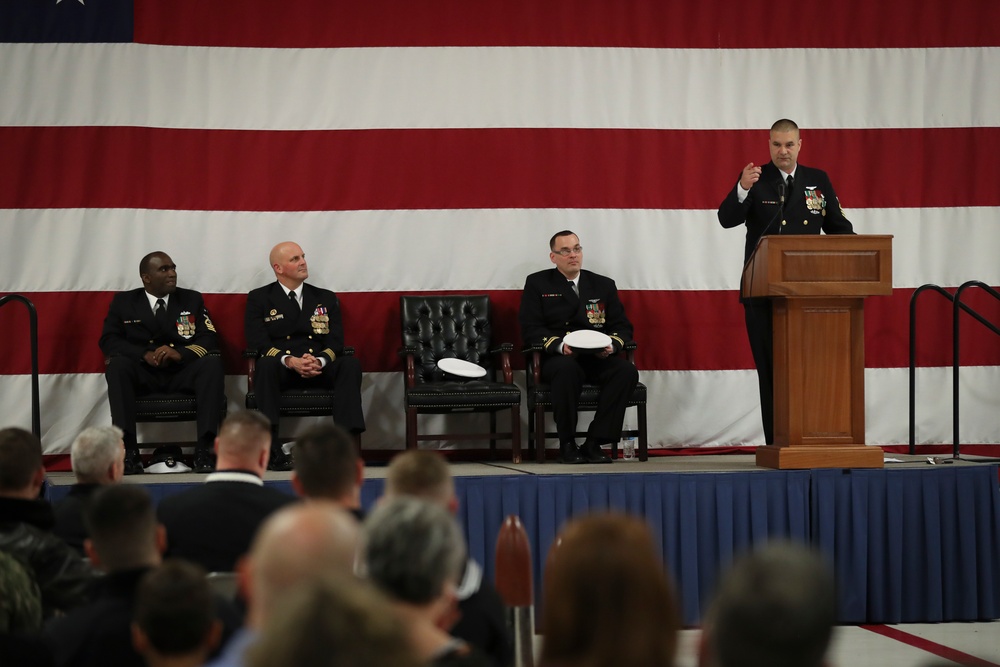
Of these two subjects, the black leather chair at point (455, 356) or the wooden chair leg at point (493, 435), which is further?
the wooden chair leg at point (493, 435)

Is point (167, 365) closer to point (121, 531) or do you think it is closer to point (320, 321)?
point (320, 321)

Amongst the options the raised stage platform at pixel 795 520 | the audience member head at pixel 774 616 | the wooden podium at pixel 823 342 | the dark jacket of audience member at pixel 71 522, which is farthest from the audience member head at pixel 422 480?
the wooden podium at pixel 823 342

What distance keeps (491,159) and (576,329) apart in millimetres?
1180

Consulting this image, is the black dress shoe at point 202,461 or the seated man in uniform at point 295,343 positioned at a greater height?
the seated man in uniform at point 295,343

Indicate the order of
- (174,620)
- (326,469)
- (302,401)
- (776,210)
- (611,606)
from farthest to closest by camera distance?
1. (302,401)
2. (776,210)
3. (326,469)
4. (174,620)
5. (611,606)

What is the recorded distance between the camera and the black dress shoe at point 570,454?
235 inches

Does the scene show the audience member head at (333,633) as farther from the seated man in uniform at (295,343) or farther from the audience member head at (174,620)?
the seated man in uniform at (295,343)

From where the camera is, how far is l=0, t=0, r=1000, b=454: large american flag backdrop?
6.59 metres

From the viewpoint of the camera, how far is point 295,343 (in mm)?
6273

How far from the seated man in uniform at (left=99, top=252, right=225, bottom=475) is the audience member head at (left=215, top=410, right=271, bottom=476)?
9.96 ft

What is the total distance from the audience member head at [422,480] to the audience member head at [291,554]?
0.67 meters

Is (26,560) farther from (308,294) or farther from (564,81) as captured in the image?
(564,81)

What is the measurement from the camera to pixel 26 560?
97.7 inches

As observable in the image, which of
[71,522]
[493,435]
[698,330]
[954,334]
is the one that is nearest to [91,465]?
[71,522]
